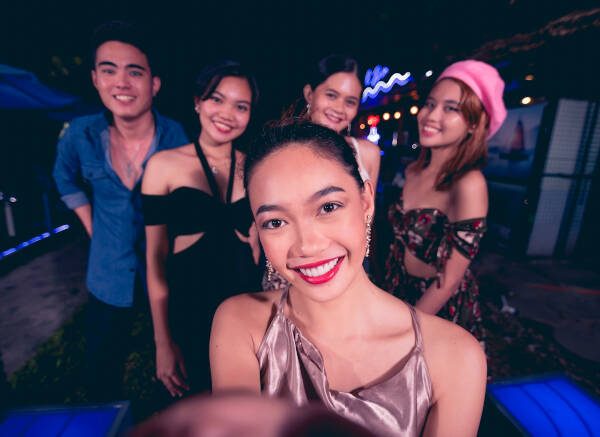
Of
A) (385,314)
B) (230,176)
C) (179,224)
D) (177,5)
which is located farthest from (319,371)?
(177,5)

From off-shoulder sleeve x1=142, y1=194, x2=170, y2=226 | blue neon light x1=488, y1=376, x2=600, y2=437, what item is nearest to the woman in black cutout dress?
off-shoulder sleeve x1=142, y1=194, x2=170, y2=226

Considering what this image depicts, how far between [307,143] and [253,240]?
42.9 inches

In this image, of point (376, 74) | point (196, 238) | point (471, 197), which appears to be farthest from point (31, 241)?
point (376, 74)

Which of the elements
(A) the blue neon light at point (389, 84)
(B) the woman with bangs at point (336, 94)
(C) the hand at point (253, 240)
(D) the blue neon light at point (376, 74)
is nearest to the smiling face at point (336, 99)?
(B) the woman with bangs at point (336, 94)

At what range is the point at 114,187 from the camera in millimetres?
2131

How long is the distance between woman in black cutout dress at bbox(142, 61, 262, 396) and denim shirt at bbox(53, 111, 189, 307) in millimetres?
424

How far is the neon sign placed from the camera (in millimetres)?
9183

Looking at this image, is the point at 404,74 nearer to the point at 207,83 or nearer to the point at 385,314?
the point at 207,83

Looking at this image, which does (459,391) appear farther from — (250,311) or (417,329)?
(250,311)

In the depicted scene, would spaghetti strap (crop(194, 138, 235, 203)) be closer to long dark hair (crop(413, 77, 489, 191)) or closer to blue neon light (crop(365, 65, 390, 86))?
long dark hair (crop(413, 77, 489, 191))

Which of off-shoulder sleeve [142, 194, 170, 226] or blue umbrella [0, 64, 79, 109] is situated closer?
Result: off-shoulder sleeve [142, 194, 170, 226]

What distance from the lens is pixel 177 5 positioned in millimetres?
5676

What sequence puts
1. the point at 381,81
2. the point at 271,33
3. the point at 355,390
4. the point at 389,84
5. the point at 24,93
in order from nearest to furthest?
the point at 355,390 < the point at 24,93 < the point at 271,33 < the point at 389,84 < the point at 381,81

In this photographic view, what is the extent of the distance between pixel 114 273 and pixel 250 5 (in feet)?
20.4
